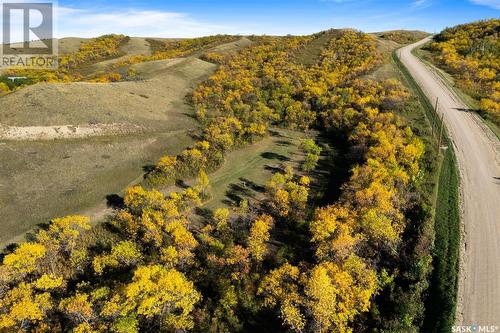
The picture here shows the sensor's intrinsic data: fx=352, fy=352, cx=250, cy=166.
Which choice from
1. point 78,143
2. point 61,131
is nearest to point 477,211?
point 78,143

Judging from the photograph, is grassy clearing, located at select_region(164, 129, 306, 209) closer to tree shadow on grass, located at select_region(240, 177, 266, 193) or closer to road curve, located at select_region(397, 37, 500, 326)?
tree shadow on grass, located at select_region(240, 177, 266, 193)

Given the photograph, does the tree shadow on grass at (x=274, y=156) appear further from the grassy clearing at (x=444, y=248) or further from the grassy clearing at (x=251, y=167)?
the grassy clearing at (x=444, y=248)

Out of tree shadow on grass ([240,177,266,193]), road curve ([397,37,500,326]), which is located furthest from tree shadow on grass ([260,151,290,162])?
road curve ([397,37,500,326])

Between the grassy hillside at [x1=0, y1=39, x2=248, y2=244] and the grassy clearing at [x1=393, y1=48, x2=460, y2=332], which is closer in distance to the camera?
the grassy clearing at [x1=393, y1=48, x2=460, y2=332]

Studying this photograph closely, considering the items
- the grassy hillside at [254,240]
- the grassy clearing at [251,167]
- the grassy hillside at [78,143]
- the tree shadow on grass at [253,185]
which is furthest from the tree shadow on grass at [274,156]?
the grassy hillside at [78,143]

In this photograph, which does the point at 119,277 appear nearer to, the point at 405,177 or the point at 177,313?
the point at 177,313

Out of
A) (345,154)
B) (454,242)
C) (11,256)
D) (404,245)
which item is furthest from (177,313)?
(345,154)
